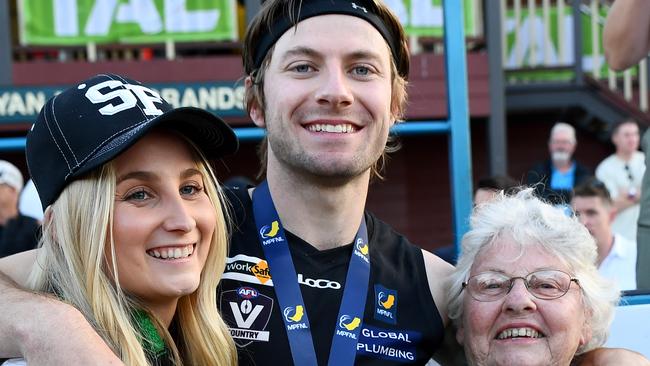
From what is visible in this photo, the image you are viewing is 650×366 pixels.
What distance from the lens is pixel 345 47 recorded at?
263 centimetres

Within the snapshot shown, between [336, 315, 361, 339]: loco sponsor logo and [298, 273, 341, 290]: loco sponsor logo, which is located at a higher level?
[298, 273, 341, 290]: loco sponsor logo

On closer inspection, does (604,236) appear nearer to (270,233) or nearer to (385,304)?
(385,304)

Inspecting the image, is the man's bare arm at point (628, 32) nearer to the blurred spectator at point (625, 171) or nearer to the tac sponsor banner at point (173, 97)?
the tac sponsor banner at point (173, 97)

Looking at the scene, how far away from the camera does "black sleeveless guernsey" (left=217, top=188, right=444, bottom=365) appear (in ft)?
8.20

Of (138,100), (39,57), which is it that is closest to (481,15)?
(39,57)

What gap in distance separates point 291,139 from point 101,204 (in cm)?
72

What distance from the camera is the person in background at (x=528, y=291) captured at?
250 cm

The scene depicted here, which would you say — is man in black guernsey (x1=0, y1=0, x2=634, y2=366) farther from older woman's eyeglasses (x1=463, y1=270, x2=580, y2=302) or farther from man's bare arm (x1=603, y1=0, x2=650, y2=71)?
man's bare arm (x1=603, y1=0, x2=650, y2=71)

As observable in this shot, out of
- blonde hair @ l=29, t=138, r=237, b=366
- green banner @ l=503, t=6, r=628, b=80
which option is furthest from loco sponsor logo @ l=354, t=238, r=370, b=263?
green banner @ l=503, t=6, r=628, b=80

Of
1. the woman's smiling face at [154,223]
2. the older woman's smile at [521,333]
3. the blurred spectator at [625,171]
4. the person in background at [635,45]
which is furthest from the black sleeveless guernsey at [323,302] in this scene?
the blurred spectator at [625,171]

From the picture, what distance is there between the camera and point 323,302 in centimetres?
257

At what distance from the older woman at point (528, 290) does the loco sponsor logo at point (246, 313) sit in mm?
585

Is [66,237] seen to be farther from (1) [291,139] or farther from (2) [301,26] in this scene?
(2) [301,26]

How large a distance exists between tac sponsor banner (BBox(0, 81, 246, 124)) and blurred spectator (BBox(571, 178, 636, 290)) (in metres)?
2.28
